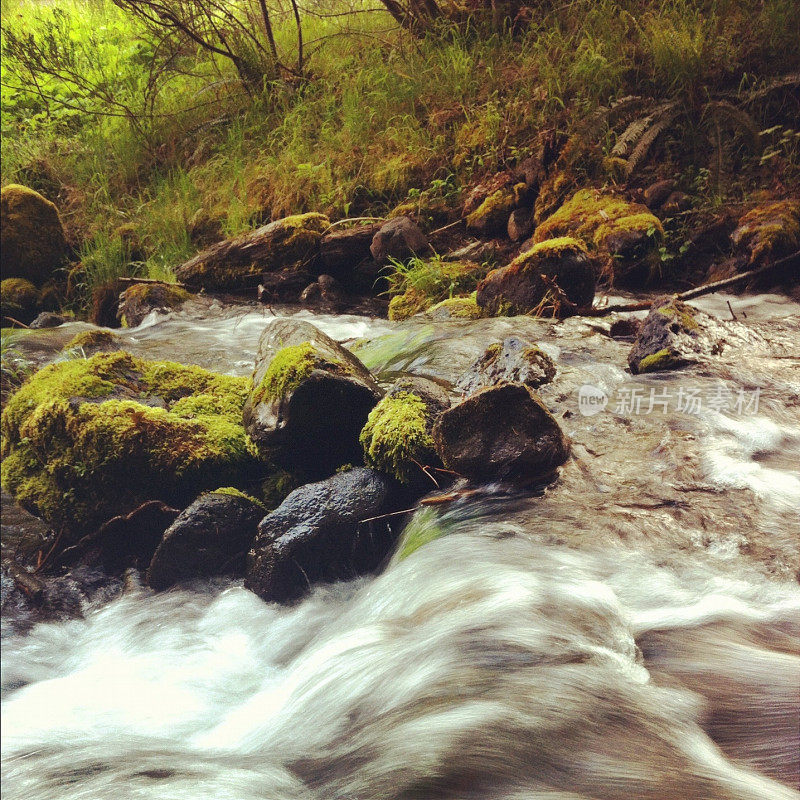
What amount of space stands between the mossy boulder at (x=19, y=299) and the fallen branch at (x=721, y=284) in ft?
14.5

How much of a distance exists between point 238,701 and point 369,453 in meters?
0.84

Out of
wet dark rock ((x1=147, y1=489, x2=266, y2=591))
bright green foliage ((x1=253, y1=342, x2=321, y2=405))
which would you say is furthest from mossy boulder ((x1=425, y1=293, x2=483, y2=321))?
wet dark rock ((x1=147, y1=489, x2=266, y2=591))

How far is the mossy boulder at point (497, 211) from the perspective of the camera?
4828 millimetres

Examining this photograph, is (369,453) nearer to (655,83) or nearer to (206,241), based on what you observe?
(206,241)

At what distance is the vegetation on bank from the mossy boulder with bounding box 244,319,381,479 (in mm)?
2557

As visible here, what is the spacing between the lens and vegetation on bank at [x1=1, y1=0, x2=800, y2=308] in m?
4.16

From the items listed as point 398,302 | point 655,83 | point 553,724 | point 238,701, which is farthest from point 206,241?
point 553,724

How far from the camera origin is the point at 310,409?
2.19 metres

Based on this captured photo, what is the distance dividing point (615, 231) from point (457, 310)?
1251mm

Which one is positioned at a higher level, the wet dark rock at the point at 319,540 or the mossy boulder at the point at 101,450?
the mossy boulder at the point at 101,450

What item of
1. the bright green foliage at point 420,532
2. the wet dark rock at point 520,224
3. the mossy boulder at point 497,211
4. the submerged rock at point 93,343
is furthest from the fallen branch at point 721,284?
the submerged rock at point 93,343

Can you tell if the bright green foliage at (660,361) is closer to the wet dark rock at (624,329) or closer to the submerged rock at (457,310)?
the wet dark rock at (624,329)

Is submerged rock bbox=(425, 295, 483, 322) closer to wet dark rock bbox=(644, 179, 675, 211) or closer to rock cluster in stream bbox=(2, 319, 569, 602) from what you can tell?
rock cluster in stream bbox=(2, 319, 569, 602)

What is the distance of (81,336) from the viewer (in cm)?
336
